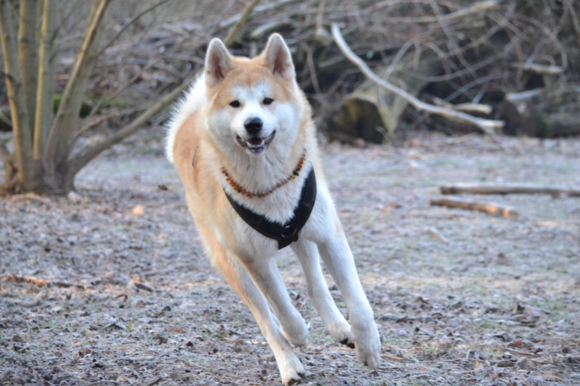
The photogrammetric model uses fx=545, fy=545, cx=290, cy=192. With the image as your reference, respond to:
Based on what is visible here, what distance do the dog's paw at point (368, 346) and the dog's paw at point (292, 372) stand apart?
12.6 inches

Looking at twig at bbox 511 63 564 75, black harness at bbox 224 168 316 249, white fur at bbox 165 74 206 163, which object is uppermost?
white fur at bbox 165 74 206 163

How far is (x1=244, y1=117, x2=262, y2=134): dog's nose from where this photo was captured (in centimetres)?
258

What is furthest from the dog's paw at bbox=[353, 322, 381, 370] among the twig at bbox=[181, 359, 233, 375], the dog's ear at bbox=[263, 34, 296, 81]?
the dog's ear at bbox=[263, 34, 296, 81]

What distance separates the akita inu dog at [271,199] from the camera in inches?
106

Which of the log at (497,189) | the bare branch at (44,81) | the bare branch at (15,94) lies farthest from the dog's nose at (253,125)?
the log at (497,189)

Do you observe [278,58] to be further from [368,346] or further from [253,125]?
[368,346]

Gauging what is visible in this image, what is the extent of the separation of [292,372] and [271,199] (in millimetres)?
861

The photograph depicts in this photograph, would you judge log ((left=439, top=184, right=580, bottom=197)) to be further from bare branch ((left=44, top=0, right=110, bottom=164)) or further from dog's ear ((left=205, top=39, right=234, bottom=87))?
dog's ear ((left=205, top=39, right=234, bottom=87))

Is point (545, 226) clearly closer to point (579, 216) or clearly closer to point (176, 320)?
point (579, 216)

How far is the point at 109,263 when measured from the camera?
437cm

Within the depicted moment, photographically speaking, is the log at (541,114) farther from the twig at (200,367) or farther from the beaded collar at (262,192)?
the twig at (200,367)

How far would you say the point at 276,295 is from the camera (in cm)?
280

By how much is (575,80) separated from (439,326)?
35.1ft

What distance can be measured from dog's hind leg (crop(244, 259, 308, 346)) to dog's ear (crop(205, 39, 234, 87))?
1.01m
